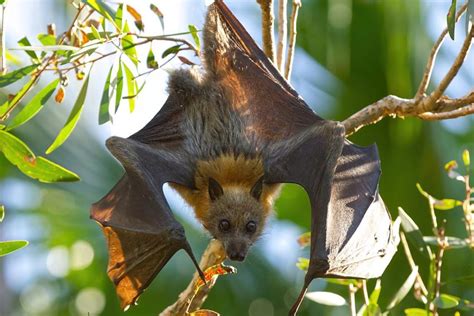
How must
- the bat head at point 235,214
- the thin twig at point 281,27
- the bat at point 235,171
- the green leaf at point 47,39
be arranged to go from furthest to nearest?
the bat head at point 235,214
the thin twig at point 281,27
the green leaf at point 47,39
the bat at point 235,171

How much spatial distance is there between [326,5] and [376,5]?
79 cm

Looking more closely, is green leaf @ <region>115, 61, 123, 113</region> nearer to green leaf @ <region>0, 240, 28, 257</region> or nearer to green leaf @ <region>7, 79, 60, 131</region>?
green leaf @ <region>7, 79, 60, 131</region>

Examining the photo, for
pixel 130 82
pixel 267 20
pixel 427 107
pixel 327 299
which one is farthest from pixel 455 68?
pixel 130 82

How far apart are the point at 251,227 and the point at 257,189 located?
0.23 meters

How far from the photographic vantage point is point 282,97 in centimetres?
495

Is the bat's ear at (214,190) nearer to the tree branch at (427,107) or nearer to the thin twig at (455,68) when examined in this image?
the tree branch at (427,107)

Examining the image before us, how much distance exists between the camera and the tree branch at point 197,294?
4121mm

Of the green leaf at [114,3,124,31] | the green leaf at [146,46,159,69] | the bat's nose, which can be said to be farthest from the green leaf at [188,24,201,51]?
the bat's nose

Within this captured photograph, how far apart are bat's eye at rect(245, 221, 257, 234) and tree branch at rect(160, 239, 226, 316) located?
0.69ft

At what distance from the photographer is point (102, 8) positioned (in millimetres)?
4180

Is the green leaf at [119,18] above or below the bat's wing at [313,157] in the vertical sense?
above

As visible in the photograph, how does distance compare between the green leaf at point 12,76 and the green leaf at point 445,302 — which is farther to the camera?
the green leaf at point 445,302

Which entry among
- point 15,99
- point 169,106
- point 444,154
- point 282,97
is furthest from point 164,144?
point 444,154

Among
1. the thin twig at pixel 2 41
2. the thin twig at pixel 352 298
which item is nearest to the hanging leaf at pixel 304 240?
the thin twig at pixel 352 298
